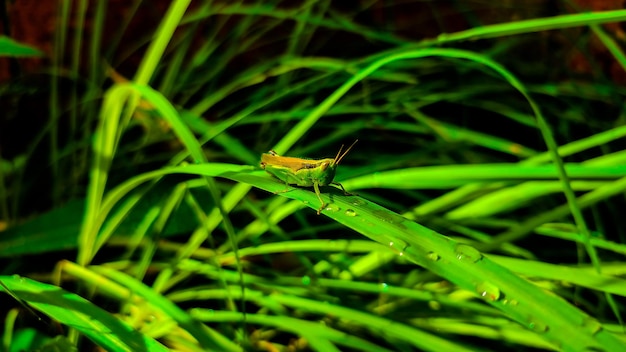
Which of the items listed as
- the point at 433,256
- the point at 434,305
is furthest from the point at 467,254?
the point at 434,305

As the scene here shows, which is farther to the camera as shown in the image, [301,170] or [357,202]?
[301,170]

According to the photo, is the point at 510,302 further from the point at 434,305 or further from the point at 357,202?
the point at 434,305

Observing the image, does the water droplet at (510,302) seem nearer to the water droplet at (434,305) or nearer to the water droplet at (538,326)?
the water droplet at (538,326)

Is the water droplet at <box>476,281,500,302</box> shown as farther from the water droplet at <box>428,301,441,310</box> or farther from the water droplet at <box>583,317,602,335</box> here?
the water droplet at <box>428,301,441,310</box>

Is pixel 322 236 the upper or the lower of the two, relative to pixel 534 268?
upper

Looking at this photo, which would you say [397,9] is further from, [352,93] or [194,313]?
[194,313]

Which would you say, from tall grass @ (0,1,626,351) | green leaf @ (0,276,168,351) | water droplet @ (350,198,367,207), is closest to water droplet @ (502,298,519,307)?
tall grass @ (0,1,626,351)

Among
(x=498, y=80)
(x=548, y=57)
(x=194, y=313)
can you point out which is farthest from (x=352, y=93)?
(x=194, y=313)
